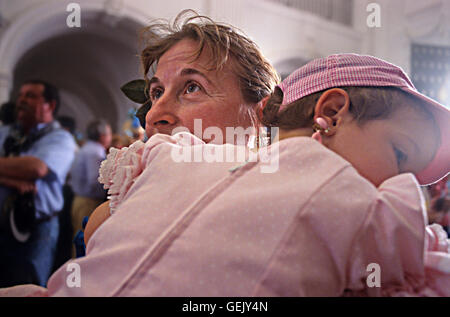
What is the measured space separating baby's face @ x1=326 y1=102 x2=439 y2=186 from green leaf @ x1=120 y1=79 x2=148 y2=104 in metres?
0.70

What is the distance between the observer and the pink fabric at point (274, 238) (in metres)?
0.50

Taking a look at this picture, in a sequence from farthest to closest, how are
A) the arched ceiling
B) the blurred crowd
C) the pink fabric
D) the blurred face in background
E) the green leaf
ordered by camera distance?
the arched ceiling, the blurred face in background, the blurred crowd, the green leaf, the pink fabric

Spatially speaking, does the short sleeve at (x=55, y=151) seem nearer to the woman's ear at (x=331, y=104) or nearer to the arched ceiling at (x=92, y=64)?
the woman's ear at (x=331, y=104)

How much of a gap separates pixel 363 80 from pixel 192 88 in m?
0.43

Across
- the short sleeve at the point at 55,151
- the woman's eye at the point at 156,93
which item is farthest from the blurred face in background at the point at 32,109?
the woman's eye at the point at 156,93

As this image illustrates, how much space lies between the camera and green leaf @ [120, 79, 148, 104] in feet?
4.16

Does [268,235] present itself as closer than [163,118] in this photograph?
Yes

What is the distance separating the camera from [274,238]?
19.7 inches

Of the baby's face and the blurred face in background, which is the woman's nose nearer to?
the baby's face

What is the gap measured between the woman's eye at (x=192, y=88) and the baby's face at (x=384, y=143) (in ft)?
1.34

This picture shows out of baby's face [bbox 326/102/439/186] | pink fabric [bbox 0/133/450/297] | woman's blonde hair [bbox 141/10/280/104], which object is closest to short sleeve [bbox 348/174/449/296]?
pink fabric [bbox 0/133/450/297]

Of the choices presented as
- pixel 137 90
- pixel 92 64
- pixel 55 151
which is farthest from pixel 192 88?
pixel 92 64

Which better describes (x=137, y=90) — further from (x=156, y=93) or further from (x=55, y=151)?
(x=55, y=151)
